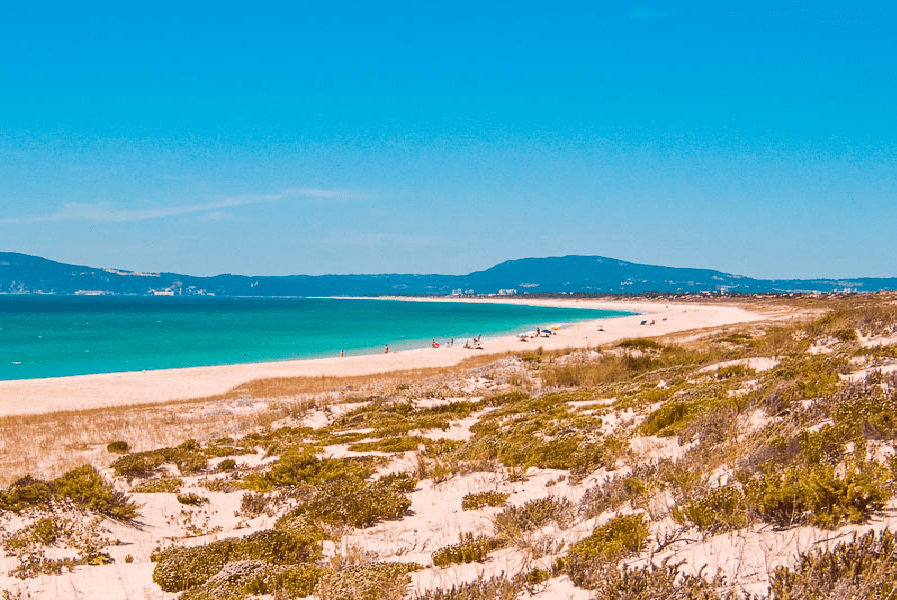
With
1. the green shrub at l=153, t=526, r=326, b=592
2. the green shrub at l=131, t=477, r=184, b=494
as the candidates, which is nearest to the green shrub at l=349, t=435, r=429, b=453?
the green shrub at l=131, t=477, r=184, b=494

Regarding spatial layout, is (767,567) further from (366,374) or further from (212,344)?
(212,344)

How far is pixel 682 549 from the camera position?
5242 millimetres

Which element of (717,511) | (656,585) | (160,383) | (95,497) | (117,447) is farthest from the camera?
(160,383)

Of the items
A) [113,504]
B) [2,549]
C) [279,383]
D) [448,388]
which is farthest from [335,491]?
[279,383]

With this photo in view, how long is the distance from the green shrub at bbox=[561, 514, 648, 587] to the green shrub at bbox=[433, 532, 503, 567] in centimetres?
103

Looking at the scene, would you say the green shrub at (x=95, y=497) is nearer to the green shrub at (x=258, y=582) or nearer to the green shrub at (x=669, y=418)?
the green shrub at (x=258, y=582)

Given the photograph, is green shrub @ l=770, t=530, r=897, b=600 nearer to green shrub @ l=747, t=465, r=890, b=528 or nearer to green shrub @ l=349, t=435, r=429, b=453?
green shrub @ l=747, t=465, r=890, b=528

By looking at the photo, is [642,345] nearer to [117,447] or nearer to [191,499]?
[117,447]

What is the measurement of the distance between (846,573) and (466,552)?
3.54m

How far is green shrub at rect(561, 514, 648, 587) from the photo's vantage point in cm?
506

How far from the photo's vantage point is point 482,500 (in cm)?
828

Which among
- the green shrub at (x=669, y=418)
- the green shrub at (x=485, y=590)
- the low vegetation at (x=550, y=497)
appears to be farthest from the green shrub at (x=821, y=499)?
the green shrub at (x=669, y=418)

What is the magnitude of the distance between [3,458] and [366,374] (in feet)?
66.0

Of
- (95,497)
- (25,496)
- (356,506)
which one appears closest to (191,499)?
(95,497)
